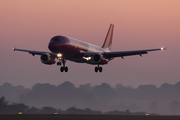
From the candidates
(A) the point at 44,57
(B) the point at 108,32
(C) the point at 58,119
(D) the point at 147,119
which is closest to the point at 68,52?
(A) the point at 44,57

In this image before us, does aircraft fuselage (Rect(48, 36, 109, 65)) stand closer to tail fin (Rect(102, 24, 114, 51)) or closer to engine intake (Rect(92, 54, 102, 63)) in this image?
engine intake (Rect(92, 54, 102, 63))

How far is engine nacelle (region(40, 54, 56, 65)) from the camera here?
6026cm

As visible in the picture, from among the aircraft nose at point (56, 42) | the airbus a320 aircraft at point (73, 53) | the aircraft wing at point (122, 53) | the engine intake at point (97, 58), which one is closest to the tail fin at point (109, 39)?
the airbus a320 aircraft at point (73, 53)

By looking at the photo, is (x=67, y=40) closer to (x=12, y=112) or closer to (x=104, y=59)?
(x=104, y=59)

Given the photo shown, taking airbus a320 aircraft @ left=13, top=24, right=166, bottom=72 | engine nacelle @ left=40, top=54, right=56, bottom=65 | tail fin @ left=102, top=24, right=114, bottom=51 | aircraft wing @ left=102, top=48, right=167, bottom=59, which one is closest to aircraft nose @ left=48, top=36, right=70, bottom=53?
airbus a320 aircraft @ left=13, top=24, right=166, bottom=72

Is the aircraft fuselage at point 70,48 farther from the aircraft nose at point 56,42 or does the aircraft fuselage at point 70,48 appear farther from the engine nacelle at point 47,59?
the engine nacelle at point 47,59

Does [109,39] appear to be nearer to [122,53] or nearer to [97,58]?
[122,53]

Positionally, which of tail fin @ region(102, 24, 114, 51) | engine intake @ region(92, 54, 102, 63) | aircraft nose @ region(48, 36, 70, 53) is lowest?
engine intake @ region(92, 54, 102, 63)

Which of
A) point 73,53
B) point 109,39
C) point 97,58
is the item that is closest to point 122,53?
point 97,58

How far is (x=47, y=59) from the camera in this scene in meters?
60.3

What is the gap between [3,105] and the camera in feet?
217

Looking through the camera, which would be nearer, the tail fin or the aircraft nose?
the aircraft nose

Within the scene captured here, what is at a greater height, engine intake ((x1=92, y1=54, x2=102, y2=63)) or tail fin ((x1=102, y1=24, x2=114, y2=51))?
tail fin ((x1=102, y1=24, x2=114, y2=51))

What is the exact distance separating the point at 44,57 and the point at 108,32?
1081 inches
